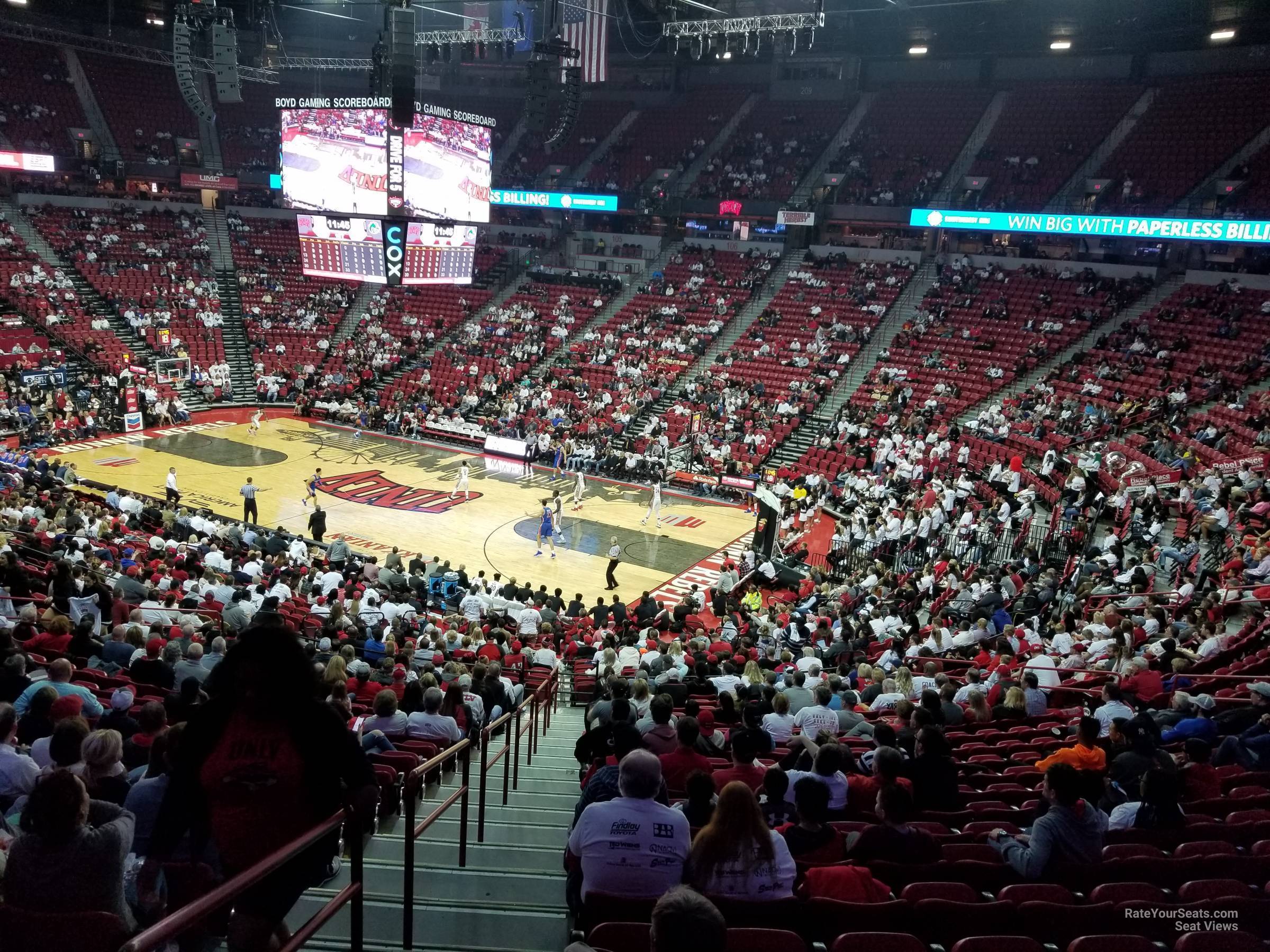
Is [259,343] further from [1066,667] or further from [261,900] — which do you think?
[261,900]

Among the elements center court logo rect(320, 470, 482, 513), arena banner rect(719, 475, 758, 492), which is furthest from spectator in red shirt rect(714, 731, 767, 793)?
arena banner rect(719, 475, 758, 492)

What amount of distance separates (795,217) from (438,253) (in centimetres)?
1726

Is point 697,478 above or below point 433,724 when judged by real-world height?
below

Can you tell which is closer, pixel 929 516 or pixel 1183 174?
pixel 929 516

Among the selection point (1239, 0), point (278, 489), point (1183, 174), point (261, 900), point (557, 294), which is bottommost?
point (278, 489)

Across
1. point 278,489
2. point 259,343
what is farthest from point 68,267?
point 278,489

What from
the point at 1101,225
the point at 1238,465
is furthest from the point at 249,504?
the point at 1101,225

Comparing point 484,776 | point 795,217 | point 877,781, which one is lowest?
point 484,776

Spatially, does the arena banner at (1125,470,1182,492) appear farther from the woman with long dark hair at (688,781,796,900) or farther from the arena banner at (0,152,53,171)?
the arena banner at (0,152,53,171)

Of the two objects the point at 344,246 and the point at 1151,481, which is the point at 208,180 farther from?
the point at 1151,481

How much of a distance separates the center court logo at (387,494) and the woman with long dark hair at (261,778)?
885 inches

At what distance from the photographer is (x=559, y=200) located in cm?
4288

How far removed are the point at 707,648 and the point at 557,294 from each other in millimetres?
30409

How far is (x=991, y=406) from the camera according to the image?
27891 millimetres
